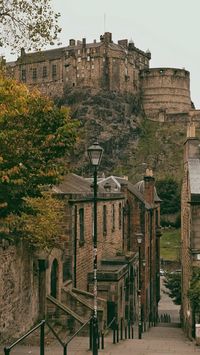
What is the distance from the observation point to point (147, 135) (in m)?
126

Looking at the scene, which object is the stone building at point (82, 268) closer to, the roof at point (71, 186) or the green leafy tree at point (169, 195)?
the roof at point (71, 186)

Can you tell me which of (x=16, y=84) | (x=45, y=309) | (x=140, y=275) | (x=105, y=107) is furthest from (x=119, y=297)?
(x=105, y=107)

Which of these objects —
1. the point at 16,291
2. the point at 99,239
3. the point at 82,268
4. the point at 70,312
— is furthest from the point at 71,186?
the point at 16,291

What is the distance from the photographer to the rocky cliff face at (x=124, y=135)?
11819cm

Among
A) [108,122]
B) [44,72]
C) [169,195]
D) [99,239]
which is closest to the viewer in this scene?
[99,239]

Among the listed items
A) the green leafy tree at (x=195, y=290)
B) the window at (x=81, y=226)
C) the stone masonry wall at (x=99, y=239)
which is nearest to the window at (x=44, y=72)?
the stone masonry wall at (x=99, y=239)

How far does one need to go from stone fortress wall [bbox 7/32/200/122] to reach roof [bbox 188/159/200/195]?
8824 centimetres

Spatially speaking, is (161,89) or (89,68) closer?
(89,68)

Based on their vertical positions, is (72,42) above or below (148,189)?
above

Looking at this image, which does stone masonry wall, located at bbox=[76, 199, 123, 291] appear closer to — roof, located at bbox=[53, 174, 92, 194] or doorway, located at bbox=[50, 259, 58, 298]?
roof, located at bbox=[53, 174, 92, 194]

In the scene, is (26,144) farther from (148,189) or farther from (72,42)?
(72,42)

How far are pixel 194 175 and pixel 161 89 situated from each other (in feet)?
329

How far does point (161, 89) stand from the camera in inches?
5054

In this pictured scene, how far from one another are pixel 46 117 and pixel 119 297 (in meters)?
15.2
